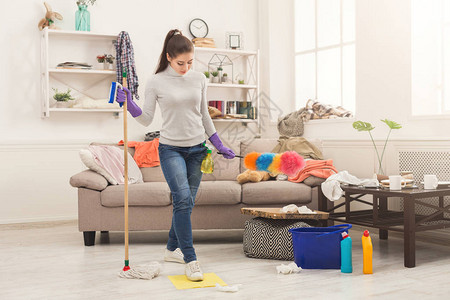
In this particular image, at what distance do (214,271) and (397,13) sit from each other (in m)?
2.66

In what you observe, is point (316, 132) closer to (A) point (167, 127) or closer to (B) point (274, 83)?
(B) point (274, 83)

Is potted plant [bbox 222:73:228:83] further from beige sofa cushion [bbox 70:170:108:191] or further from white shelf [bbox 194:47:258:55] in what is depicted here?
beige sofa cushion [bbox 70:170:108:191]

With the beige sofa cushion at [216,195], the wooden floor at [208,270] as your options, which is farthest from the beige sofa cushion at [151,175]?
the beige sofa cushion at [216,195]

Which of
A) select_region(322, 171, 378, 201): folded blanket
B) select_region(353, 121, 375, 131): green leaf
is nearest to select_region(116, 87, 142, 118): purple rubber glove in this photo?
select_region(322, 171, 378, 201): folded blanket

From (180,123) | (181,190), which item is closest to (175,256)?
(181,190)

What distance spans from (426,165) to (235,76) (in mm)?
2689

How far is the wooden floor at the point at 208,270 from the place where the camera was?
2.77m

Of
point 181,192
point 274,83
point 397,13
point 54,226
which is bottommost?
point 54,226

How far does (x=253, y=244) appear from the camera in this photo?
142 inches

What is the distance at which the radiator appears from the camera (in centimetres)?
406

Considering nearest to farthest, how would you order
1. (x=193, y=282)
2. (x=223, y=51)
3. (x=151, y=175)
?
(x=193, y=282), (x=151, y=175), (x=223, y=51)

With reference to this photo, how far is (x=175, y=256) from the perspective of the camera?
135 inches

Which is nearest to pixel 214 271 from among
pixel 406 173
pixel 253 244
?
pixel 253 244

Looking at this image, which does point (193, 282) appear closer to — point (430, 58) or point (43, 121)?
point (430, 58)
